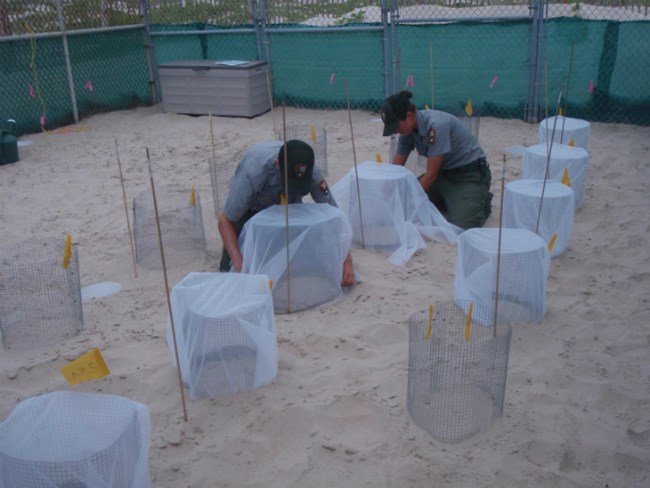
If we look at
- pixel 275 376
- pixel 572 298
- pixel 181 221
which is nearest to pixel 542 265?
pixel 572 298

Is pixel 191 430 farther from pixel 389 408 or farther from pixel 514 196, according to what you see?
pixel 514 196

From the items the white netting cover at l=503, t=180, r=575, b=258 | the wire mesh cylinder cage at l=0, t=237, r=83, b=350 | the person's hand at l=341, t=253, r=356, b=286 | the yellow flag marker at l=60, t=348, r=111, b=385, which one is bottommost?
the wire mesh cylinder cage at l=0, t=237, r=83, b=350

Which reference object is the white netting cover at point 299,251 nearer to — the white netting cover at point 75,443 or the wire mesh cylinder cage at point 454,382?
the wire mesh cylinder cage at point 454,382

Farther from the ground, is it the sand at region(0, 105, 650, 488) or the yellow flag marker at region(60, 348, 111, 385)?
the yellow flag marker at region(60, 348, 111, 385)

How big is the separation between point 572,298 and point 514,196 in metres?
0.94

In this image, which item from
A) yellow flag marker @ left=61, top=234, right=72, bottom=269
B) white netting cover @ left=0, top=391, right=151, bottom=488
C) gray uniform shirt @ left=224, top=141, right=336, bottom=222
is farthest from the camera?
gray uniform shirt @ left=224, top=141, right=336, bottom=222

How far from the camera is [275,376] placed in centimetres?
313

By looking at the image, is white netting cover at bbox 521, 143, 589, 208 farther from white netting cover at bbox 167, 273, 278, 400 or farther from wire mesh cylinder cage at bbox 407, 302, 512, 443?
white netting cover at bbox 167, 273, 278, 400

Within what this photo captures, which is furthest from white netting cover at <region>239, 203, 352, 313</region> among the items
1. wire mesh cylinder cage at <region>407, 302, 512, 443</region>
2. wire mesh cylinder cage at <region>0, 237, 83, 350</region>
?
wire mesh cylinder cage at <region>0, 237, 83, 350</region>

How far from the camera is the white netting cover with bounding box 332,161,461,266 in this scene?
15.1 feet

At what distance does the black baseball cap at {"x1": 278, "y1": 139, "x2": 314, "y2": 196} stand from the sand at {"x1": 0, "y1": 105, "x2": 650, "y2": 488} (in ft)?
2.35

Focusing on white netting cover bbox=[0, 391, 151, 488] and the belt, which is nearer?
white netting cover bbox=[0, 391, 151, 488]

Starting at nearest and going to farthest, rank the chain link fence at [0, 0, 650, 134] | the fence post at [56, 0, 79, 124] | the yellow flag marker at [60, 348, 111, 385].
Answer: the yellow flag marker at [60, 348, 111, 385], the chain link fence at [0, 0, 650, 134], the fence post at [56, 0, 79, 124]

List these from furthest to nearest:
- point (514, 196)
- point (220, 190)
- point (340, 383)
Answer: point (220, 190) < point (514, 196) < point (340, 383)
